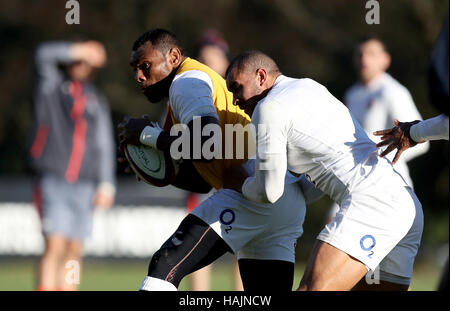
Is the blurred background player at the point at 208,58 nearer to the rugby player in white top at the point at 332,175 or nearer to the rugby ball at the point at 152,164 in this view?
the rugby ball at the point at 152,164

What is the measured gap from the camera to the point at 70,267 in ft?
28.1

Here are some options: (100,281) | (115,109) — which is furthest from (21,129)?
(100,281)

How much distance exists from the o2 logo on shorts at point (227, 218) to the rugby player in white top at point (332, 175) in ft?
0.75

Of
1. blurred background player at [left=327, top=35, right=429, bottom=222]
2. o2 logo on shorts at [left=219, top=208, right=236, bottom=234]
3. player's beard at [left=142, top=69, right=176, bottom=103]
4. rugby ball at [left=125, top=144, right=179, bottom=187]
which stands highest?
blurred background player at [left=327, top=35, right=429, bottom=222]

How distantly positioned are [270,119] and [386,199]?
748 millimetres

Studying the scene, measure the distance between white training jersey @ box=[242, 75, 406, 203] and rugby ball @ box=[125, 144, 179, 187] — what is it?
52 cm

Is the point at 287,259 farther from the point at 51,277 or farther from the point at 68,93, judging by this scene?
the point at 68,93

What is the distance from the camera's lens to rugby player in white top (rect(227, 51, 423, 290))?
441 cm

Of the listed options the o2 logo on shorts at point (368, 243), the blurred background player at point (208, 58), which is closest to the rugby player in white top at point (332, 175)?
the o2 logo on shorts at point (368, 243)

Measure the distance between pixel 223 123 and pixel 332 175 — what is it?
2.69 ft

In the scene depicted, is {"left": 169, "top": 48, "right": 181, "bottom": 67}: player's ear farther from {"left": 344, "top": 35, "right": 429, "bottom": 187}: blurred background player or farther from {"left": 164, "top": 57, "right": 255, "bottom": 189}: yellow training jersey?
{"left": 344, "top": 35, "right": 429, "bottom": 187}: blurred background player

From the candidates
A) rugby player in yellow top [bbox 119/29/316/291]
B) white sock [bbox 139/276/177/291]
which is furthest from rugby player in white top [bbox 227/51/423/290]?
white sock [bbox 139/276/177/291]

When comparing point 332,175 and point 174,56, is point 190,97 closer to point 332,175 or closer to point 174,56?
point 174,56

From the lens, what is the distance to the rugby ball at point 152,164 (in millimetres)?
5000
